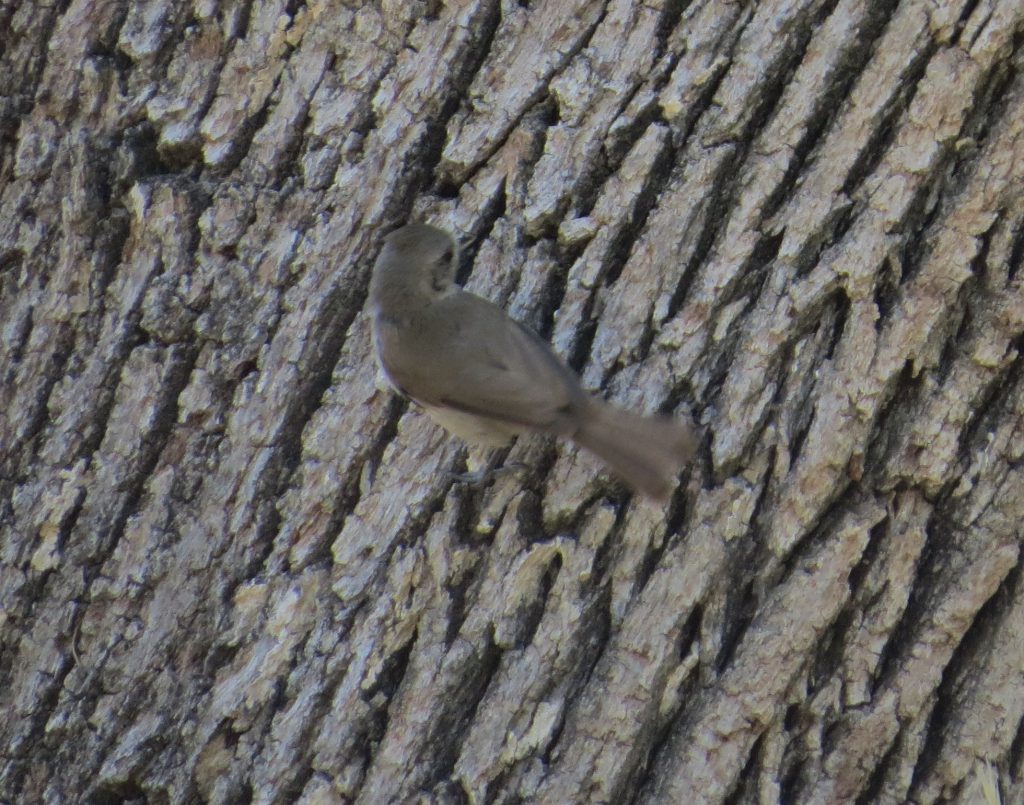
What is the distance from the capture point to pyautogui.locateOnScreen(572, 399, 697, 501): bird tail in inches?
113

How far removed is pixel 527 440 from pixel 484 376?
340 millimetres

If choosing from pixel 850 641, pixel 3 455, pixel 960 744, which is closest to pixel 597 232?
pixel 850 641

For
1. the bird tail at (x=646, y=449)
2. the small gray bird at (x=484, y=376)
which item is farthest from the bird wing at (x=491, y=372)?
the bird tail at (x=646, y=449)

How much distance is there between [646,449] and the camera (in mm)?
2861

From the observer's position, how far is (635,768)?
2.83m

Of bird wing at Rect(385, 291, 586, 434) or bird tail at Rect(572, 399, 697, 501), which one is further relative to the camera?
bird wing at Rect(385, 291, 586, 434)

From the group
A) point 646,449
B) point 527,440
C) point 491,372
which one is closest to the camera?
point 646,449

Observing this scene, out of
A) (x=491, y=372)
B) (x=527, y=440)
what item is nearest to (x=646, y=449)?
(x=527, y=440)

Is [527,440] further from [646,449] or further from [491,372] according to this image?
[646,449]

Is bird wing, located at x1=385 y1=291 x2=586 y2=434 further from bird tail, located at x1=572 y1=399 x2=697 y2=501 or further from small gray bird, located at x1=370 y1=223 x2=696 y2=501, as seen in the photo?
bird tail, located at x1=572 y1=399 x2=697 y2=501

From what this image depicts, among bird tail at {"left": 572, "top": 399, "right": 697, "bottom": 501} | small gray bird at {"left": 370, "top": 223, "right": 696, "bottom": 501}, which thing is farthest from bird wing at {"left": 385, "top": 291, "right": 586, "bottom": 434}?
bird tail at {"left": 572, "top": 399, "right": 697, "bottom": 501}

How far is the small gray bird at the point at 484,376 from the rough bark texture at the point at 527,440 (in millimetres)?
67

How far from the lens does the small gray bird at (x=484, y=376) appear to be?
9.66 ft

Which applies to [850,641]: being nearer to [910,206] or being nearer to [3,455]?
[910,206]
